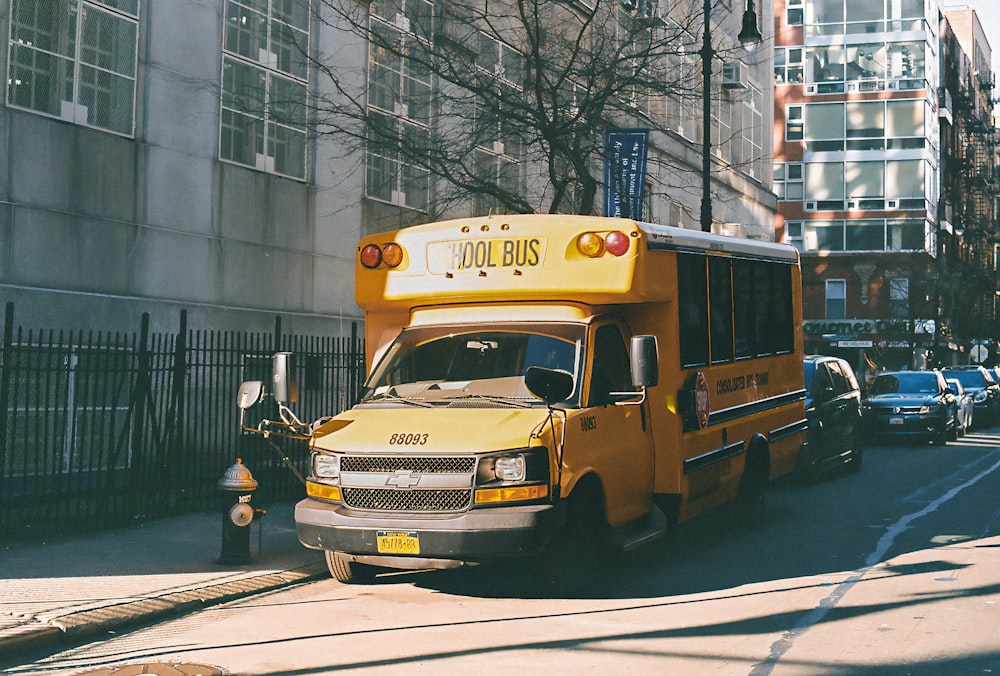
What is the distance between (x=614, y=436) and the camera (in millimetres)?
9492

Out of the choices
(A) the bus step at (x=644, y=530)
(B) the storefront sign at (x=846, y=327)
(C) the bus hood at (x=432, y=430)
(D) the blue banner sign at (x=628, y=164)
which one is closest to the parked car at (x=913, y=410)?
(D) the blue banner sign at (x=628, y=164)

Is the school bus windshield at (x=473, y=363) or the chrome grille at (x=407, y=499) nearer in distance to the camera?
the chrome grille at (x=407, y=499)

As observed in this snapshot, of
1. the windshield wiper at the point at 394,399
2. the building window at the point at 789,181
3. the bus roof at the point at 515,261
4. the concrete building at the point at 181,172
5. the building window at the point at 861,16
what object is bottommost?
the windshield wiper at the point at 394,399

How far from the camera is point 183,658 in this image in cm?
734

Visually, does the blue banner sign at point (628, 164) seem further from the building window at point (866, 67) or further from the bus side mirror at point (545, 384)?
the building window at point (866, 67)

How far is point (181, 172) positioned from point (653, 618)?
12.5m

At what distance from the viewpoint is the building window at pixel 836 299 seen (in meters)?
64.6

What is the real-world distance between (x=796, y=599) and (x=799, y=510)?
5.45 m

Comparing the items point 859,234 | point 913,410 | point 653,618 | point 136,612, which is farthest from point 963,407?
point 859,234

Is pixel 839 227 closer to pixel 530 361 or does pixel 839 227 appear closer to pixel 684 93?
pixel 684 93

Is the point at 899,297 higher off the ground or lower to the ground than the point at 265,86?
lower

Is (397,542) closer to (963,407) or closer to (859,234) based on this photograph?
(963,407)

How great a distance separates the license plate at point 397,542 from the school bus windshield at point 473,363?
1.15 meters

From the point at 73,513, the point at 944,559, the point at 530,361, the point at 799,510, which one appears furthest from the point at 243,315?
the point at 944,559
